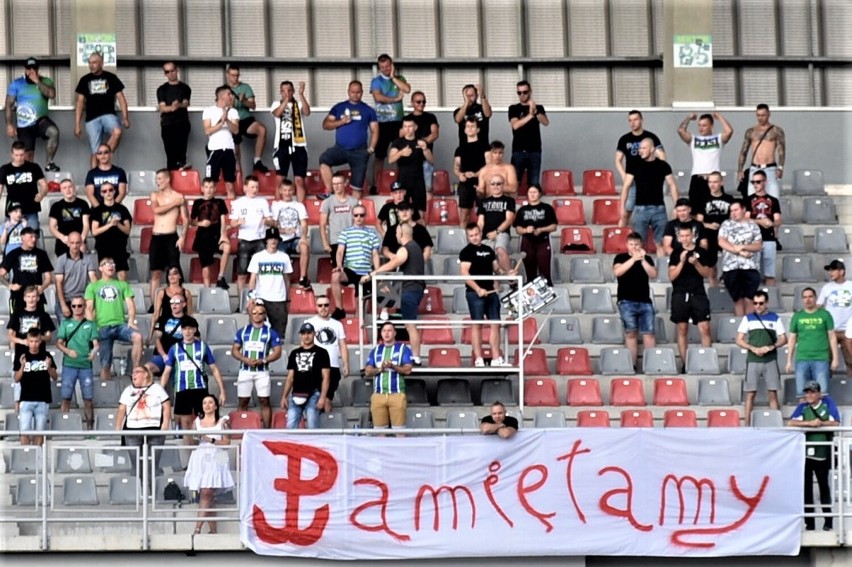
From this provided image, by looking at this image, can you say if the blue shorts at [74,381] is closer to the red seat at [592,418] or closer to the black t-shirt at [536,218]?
the red seat at [592,418]

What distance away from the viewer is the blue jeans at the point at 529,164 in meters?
25.5

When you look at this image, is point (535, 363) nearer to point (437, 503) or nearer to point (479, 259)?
point (479, 259)

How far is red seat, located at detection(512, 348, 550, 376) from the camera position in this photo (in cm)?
2256

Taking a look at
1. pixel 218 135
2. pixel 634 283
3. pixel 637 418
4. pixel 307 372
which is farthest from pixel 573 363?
pixel 218 135

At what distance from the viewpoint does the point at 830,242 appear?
2538 cm

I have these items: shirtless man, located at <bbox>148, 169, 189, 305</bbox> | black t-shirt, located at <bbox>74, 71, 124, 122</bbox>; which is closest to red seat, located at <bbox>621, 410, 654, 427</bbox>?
shirtless man, located at <bbox>148, 169, 189, 305</bbox>

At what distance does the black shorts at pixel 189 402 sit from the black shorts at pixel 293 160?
5390 mm

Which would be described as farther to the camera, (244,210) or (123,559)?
(244,210)

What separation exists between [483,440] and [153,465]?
3.17m

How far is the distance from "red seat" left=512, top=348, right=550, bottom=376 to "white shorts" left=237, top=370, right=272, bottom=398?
2927 mm

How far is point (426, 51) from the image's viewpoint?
96.2ft

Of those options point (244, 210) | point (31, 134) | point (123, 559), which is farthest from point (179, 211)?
point (123, 559)

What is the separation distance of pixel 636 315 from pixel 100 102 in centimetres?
794

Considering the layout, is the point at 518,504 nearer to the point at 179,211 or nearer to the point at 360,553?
the point at 360,553
